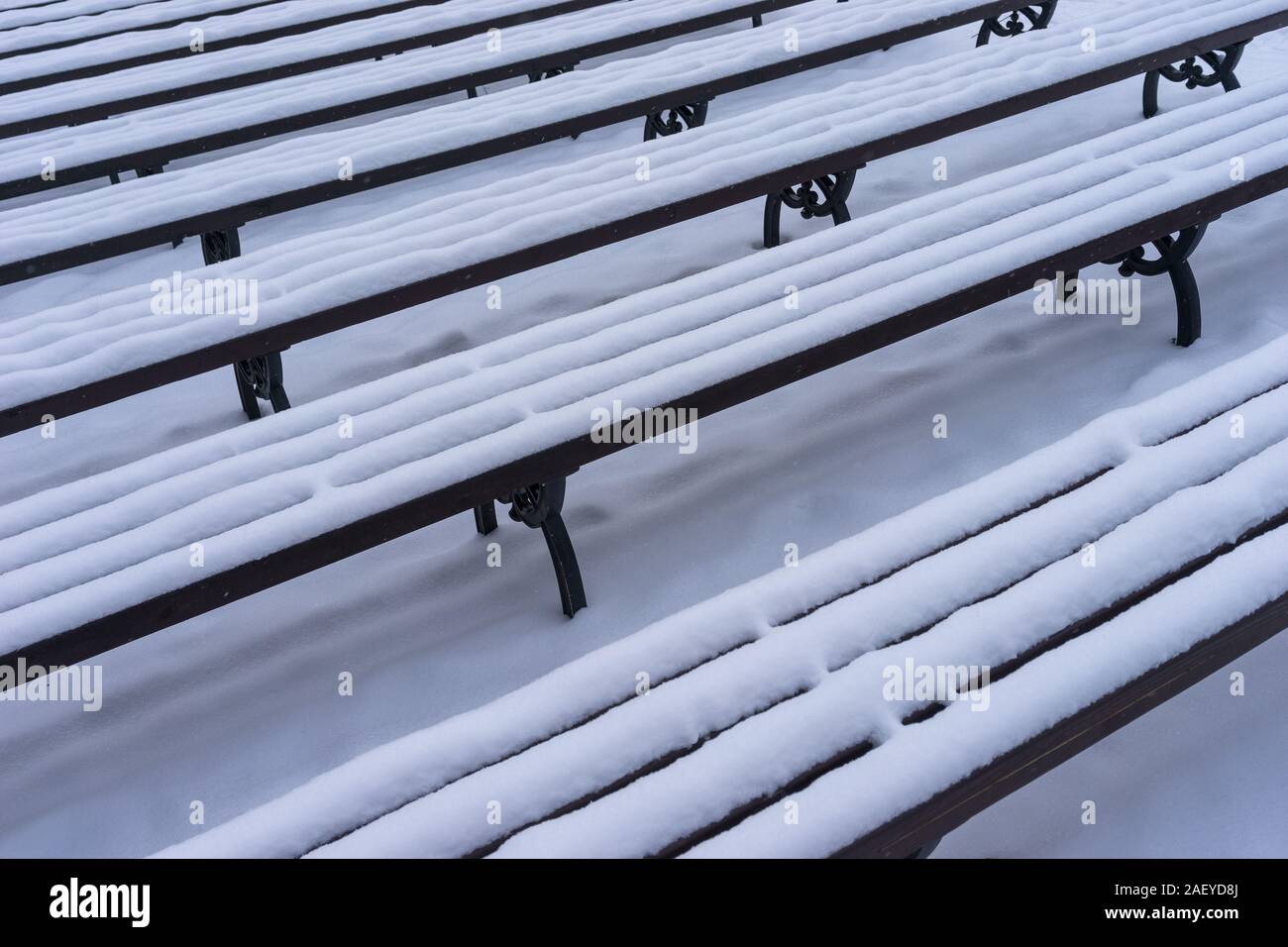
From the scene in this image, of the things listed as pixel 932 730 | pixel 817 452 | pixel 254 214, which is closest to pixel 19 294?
pixel 254 214

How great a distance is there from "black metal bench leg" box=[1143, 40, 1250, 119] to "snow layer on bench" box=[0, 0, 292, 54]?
362cm

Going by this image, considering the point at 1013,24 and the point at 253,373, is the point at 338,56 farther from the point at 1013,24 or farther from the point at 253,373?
the point at 1013,24

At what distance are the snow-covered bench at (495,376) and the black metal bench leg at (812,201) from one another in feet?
1.70

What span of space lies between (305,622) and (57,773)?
1.80 ft

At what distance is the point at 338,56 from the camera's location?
4.54 metres

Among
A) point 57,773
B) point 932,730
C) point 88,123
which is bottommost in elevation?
point 57,773

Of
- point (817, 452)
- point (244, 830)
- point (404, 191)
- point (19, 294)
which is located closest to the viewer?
point (244, 830)

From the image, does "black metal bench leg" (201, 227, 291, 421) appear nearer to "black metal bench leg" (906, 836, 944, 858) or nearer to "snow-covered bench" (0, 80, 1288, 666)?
"snow-covered bench" (0, 80, 1288, 666)

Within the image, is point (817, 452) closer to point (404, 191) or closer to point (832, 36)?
point (832, 36)

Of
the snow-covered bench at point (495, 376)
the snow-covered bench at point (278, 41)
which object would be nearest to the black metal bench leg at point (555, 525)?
the snow-covered bench at point (495, 376)

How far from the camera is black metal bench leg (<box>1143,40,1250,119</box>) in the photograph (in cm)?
421

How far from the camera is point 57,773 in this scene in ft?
7.25

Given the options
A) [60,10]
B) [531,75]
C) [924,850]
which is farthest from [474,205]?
[60,10]

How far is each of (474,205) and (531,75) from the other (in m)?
1.62
